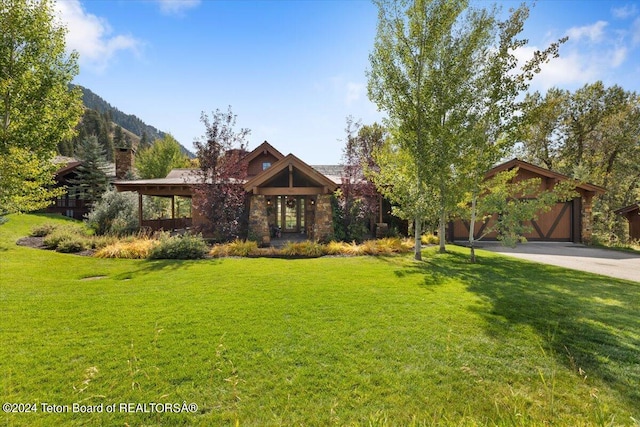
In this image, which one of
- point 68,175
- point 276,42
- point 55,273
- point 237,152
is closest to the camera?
point 55,273

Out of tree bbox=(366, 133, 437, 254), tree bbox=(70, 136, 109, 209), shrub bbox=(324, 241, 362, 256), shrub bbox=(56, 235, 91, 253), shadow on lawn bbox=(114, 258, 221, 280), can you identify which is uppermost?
tree bbox=(70, 136, 109, 209)

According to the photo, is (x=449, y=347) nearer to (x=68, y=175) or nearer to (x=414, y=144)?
(x=414, y=144)

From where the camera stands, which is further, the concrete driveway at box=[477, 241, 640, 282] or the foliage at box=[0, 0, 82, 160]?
the concrete driveway at box=[477, 241, 640, 282]

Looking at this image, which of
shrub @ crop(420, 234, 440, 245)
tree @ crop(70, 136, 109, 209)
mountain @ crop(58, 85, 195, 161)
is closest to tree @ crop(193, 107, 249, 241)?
shrub @ crop(420, 234, 440, 245)

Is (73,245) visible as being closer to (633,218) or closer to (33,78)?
(33,78)

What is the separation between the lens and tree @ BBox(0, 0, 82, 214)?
7832 millimetres

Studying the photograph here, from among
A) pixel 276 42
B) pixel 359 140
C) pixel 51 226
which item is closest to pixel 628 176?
pixel 359 140

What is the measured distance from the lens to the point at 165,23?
30.5ft

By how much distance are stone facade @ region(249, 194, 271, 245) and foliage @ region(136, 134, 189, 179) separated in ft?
79.2

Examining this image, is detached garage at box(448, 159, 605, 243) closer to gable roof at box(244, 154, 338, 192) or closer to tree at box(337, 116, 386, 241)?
tree at box(337, 116, 386, 241)

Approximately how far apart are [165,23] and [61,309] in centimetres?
935

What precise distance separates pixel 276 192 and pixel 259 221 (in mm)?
1612

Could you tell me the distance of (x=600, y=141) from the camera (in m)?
21.6

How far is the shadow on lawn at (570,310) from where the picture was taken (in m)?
3.34
